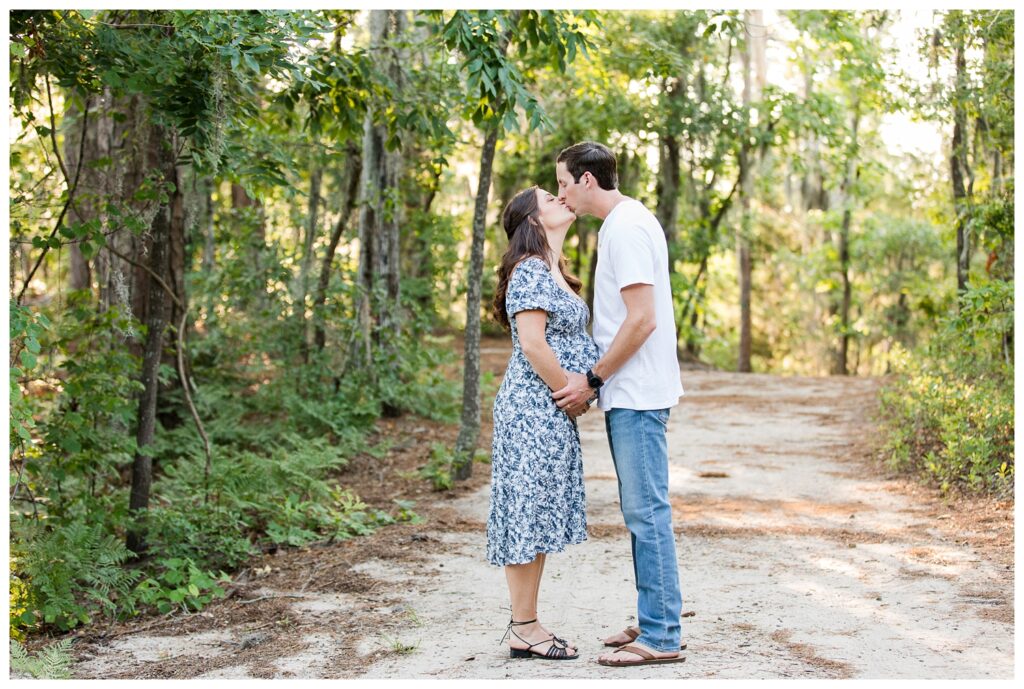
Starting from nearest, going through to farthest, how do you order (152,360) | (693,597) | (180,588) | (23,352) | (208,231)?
1. (23,352)
2. (693,597)
3. (180,588)
4. (152,360)
5. (208,231)

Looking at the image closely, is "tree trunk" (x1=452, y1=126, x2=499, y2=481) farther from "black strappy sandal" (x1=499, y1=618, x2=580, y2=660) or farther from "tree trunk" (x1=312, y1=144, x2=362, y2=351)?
"black strappy sandal" (x1=499, y1=618, x2=580, y2=660)

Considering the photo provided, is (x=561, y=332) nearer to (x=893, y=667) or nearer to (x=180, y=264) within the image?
(x=893, y=667)

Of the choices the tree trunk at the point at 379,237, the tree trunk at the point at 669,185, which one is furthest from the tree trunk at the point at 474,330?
the tree trunk at the point at 669,185

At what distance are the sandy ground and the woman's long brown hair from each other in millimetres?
1547

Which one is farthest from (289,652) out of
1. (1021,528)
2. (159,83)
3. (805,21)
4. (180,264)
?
(805,21)

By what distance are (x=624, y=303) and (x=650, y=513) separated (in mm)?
808

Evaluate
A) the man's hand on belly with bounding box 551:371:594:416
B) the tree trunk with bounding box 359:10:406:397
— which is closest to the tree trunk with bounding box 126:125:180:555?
the man's hand on belly with bounding box 551:371:594:416

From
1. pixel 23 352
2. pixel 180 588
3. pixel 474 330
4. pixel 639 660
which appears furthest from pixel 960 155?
pixel 23 352

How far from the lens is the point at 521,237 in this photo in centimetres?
382

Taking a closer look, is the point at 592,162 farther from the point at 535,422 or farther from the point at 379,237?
the point at 379,237

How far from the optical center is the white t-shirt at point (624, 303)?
11.7 ft

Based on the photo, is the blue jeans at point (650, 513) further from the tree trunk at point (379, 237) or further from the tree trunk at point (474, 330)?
the tree trunk at point (379, 237)

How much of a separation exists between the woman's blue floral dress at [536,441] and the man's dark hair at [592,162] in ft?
1.30

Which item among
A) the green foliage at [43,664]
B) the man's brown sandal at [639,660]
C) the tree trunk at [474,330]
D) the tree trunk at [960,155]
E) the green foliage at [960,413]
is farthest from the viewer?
the tree trunk at [960,155]
